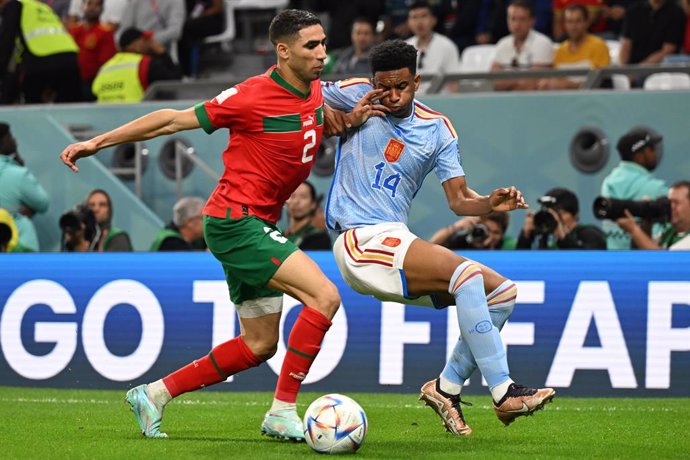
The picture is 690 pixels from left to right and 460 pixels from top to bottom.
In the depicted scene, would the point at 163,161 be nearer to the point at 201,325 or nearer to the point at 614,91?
the point at 201,325

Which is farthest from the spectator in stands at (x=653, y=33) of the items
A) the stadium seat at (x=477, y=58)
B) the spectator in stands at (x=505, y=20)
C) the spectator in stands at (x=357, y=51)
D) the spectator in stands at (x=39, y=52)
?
the spectator in stands at (x=39, y=52)

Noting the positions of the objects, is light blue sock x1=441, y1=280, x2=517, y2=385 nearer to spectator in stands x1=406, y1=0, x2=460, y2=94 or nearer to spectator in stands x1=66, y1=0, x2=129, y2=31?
spectator in stands x1=406, y1=0, x2=460, y2=94

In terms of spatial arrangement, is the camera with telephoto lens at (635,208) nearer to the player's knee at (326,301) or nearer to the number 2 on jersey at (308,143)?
the number 2 on jersey at (308,143)

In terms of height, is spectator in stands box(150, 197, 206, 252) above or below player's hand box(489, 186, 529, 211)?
below

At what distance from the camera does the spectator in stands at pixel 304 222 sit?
11.3 metres

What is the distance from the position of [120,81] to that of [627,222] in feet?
20.2

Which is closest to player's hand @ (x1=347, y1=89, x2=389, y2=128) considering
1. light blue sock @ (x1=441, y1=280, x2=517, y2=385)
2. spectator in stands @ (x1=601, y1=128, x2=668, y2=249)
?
light blue sock @ (x1=441, y1=280, x2=517, y2=385)

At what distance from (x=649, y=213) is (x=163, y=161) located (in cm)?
535

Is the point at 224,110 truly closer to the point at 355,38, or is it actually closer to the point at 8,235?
the point at 8,235

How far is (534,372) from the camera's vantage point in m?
9.68

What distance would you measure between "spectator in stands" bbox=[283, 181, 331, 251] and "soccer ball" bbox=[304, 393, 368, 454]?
4766 millimetres

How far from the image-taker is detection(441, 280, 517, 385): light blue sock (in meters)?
7.22

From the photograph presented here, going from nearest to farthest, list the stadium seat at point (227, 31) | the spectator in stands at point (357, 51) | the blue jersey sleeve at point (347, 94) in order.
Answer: the blue jersey sleeve at point (347, 94)
the spectator in stands at point (357, 51)
the stadium seat at point (227, 31)

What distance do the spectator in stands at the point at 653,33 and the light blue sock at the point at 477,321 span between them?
6.91 metres
